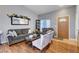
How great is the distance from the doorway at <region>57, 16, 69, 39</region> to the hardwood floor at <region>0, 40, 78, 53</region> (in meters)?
0.15

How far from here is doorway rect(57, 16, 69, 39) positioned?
2.08 meters

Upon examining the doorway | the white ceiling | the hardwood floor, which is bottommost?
the hardwood floor

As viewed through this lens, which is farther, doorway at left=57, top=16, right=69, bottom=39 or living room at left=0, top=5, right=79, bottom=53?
doorway at left=57, top=16, right=69, bottom=39

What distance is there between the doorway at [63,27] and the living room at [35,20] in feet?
0.08

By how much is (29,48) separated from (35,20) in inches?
24.3

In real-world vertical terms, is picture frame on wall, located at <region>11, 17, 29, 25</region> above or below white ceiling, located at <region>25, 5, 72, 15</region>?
below

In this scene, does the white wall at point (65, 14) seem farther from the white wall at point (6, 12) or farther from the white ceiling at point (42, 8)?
the white wall at point (6, 12)

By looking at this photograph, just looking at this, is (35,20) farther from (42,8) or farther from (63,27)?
(63,27)

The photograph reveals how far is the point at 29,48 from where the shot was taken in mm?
2027

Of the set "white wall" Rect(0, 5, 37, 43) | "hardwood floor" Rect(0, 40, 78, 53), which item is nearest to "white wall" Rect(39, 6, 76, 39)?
"hardwood floor" Rect(0, 40, 78, 53)

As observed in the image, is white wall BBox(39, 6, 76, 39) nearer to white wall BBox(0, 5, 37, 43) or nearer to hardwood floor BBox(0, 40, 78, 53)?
hardwood floor BBox(0, 40, 78, 53)

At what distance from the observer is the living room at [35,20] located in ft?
6.40

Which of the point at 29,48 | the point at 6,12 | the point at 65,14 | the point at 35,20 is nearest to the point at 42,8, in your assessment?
the point at 35,20
